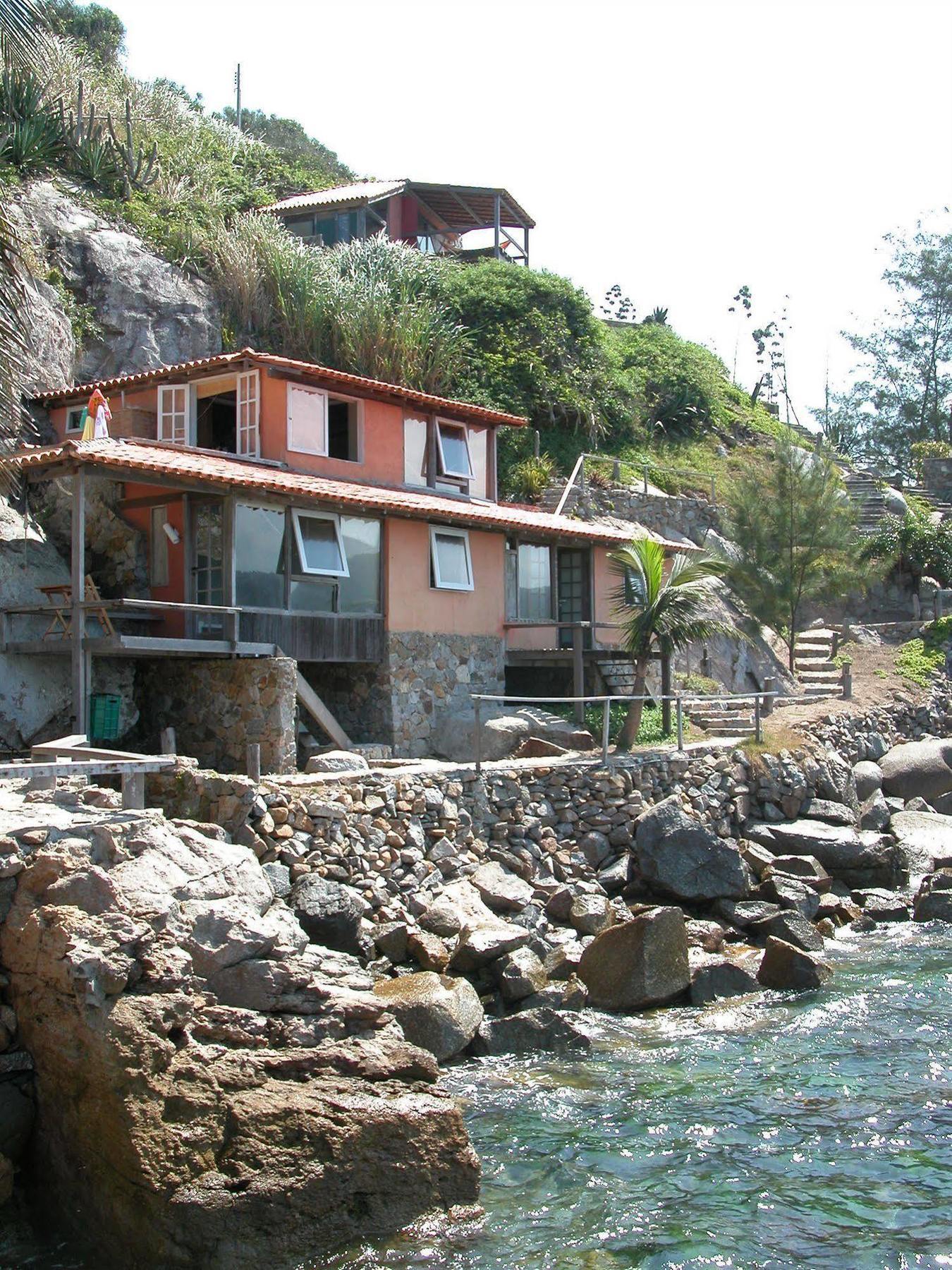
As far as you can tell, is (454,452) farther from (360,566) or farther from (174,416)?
(174,416)

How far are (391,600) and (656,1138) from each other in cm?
1256

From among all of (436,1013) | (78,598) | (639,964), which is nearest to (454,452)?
(78,598)

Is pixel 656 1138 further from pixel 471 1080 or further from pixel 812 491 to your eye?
pixel 812 491

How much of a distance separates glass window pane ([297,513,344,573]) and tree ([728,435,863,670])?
1301cm

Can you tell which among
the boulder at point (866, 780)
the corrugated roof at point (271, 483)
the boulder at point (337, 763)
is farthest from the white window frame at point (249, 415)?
the boulder at point (866, 780)

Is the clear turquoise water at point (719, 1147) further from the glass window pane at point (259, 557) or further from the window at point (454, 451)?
the window at point (454, 451)

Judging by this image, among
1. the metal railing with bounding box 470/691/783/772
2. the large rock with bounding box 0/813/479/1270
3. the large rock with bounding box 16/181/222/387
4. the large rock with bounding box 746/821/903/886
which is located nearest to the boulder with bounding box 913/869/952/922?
the large rock with bounding box 746/821/903/886

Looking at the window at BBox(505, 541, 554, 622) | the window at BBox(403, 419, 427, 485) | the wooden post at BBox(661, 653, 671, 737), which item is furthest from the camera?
the window at BBox(505, 541, 554, 622)

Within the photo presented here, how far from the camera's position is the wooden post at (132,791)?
11.4 m

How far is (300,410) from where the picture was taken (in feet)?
72.0

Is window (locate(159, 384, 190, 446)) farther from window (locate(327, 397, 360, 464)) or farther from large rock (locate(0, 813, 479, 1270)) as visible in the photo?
large rock (locate(0, 813, 479, 1270))

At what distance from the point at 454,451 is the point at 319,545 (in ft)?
20.8

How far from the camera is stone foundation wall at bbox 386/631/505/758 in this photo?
20.7 meters

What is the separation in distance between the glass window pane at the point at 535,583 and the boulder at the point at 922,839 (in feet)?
26.1
